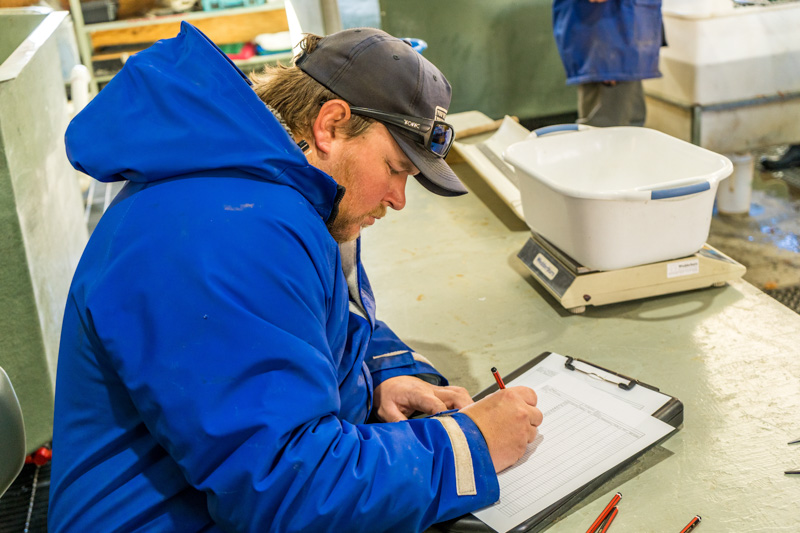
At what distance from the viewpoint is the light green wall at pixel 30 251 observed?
171cm

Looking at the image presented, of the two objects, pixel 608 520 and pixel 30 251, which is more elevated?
pixel 30 251

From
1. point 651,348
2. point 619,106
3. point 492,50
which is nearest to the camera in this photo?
point 651,348

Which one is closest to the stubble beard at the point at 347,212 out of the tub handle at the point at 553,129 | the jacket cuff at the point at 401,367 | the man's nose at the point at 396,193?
the man's nose at the point at 396,193

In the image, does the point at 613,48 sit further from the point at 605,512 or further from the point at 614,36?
the point at 605,512

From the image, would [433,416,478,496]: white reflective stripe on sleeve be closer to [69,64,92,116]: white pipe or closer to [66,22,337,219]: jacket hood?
[66,22,337,219]: jacket hood

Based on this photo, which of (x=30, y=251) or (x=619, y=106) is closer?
(x=30, y=251)

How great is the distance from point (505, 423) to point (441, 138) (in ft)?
1.46

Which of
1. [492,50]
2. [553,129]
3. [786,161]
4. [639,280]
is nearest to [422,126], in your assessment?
[639,280]

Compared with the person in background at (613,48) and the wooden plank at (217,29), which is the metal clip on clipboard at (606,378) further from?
the wooden plank at (217,29)

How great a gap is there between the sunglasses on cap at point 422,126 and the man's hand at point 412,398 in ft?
1.44

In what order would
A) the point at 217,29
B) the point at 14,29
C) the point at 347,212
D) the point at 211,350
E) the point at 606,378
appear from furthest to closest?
1. the point at 217,29
2. the point at 14,29
3. the point at 606,378
4. the point at 347,212
5. the point at 211,350

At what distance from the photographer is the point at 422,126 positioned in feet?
3.40

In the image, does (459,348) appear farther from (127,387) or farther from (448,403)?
(127,387)

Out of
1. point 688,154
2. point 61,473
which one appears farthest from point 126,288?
point 688,154
